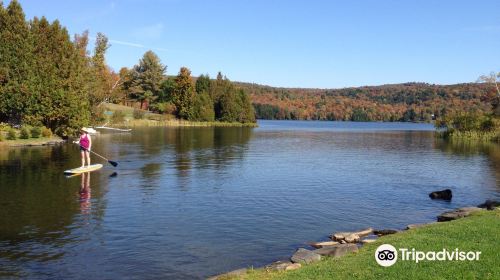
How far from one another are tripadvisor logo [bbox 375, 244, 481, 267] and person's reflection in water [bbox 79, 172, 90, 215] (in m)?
14.2

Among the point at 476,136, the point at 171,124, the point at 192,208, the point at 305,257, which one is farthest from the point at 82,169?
the point at 171,124

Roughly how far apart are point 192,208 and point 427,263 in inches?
532

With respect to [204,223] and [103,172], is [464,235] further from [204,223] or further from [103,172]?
[103,172]

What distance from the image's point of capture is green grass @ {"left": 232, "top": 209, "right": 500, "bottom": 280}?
402 inches

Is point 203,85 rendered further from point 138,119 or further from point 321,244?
point 321,244

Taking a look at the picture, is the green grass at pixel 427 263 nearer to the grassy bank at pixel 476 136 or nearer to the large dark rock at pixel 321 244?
the large dark rock at pixel 321 244

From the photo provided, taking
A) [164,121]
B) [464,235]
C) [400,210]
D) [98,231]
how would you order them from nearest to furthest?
[464,235]
[98,231]
[400,210]
[164,121]

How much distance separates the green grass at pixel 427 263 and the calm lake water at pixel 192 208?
310cm

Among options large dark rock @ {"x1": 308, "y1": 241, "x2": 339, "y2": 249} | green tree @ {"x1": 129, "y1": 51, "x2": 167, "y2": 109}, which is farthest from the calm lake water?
green tree @ {"x1": 129, "y1": 51, "x2": 167, "y2": 109}

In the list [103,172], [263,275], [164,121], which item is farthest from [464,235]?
[164,121]

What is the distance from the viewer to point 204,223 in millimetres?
19500

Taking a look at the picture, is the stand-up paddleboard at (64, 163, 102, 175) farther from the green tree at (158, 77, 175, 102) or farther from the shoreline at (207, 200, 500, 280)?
the green tree at (158, 77, 175, 102)

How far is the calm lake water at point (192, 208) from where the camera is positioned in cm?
1466

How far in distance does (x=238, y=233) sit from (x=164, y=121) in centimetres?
11018
